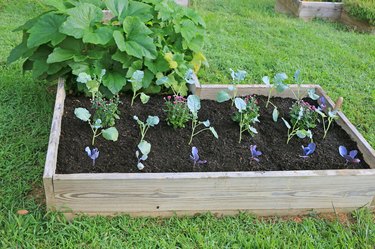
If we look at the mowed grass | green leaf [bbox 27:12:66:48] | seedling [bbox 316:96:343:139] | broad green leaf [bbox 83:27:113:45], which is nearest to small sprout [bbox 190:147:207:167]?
the mowed grass

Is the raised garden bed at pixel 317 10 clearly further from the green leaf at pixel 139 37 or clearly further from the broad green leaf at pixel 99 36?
the broad green leaf at pixel 99 36

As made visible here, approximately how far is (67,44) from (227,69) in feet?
5.39

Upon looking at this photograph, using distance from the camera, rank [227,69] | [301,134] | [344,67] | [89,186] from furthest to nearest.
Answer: [344,67] < [227,69] < [301,134] < [89,186]

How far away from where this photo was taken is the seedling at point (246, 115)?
250 cm

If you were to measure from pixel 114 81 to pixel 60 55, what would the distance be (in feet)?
1.27

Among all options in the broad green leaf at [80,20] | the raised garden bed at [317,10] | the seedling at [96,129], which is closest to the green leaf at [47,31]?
the broad green leaf at [80,20]

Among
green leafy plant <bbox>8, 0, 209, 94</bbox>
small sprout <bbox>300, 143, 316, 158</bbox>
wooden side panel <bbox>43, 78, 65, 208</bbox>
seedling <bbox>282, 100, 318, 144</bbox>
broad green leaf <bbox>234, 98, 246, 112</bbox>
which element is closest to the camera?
wooden side panel <bbox>43, 78, 65, 208</bbox>

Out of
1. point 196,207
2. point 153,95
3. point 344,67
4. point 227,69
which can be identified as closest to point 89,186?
point 196,207

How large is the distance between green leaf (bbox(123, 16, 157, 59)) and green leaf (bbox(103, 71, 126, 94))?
0.22 meters

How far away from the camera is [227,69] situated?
399 centimetres

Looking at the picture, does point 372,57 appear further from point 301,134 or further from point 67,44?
point 67,44

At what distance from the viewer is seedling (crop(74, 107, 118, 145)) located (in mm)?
2242

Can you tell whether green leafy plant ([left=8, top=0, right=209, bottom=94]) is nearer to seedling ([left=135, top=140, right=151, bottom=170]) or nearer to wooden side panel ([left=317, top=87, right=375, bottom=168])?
seedling ([left=135, top=140, right=151, bottom=170])

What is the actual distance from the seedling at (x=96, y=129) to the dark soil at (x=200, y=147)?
1.8 inches
